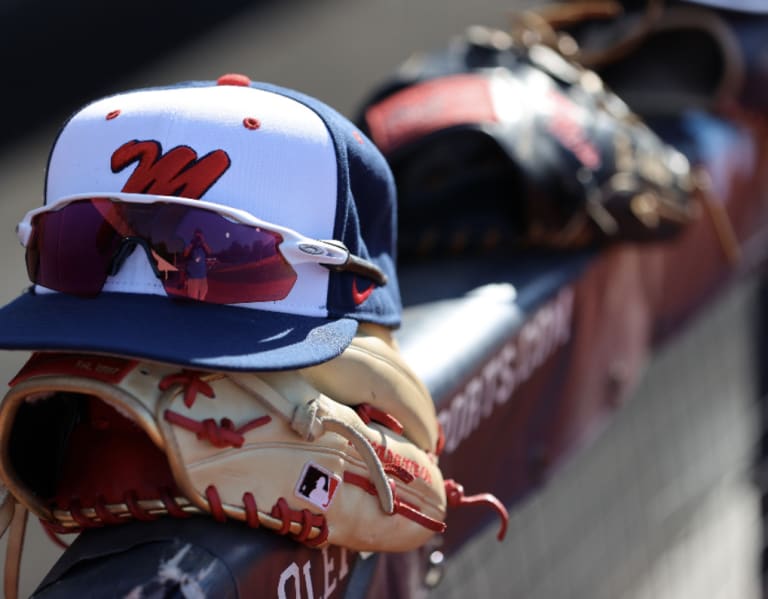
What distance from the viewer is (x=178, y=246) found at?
0.91 meters

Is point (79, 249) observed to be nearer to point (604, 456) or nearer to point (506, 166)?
point (506, 166)

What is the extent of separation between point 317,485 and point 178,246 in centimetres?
22

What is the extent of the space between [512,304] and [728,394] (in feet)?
3.99

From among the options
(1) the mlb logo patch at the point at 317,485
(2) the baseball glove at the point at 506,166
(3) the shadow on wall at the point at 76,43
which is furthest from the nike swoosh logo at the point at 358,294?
(3) the shadow on wall at the point at 76,43

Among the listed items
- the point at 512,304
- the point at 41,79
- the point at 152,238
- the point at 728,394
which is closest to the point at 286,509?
the point at 152,238

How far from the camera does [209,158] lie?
934 millimetres

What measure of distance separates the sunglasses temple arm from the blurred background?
1.77 ft

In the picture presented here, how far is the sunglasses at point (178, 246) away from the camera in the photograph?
92 cm

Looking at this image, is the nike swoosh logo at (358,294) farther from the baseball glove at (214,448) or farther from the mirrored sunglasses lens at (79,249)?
the mirrored sunglasses lens at (79,249)

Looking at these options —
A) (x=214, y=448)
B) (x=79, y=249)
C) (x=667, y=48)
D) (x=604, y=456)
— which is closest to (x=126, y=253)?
(x=79, y=249)

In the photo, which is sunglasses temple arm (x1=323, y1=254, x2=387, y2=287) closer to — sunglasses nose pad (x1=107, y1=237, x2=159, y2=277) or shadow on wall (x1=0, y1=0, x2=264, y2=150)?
sunglasses nose pad (x1=107, y1=237, x2=159, y2=277)

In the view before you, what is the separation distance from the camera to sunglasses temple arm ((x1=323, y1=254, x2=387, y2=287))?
99 centimetres

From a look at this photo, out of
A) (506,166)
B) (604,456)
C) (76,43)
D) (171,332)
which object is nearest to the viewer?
(171,332)

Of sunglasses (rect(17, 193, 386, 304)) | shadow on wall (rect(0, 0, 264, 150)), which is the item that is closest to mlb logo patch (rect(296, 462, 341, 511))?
sunglasses (rect(17, 193, 386, 304))
